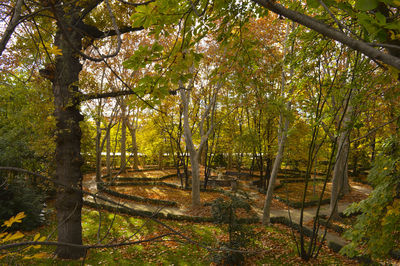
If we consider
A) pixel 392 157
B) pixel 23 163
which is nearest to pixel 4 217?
pixel 23 163

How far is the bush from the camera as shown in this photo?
724 centimetres

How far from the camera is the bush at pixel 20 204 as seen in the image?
7.24 meters

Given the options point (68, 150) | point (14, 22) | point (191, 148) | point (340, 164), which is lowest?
point (340, 164)

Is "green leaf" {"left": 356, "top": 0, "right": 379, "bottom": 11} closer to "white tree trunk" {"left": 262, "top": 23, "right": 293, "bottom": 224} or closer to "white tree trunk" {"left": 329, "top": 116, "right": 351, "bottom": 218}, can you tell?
"white tree trunk" {"left": 329, "top": 116, "right": 351, "bottom": 218}

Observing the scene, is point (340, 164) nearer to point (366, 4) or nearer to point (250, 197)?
point (250, 197)

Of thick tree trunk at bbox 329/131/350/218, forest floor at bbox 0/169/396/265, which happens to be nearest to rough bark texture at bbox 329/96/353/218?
thick tree trunk at bbox 329/131/350/218

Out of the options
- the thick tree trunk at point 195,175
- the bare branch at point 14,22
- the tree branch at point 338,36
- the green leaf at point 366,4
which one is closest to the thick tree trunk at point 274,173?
the thick tree trunk at point 195,175

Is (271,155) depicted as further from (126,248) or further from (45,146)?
(45,146)

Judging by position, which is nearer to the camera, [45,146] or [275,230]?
[45,146]

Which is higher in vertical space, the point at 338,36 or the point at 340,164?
the point at 338,36

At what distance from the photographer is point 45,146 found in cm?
782

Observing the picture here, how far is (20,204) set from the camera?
25.1 feet

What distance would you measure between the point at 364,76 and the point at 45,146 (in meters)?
9.32

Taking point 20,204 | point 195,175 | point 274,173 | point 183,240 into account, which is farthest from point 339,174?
point 20,204
